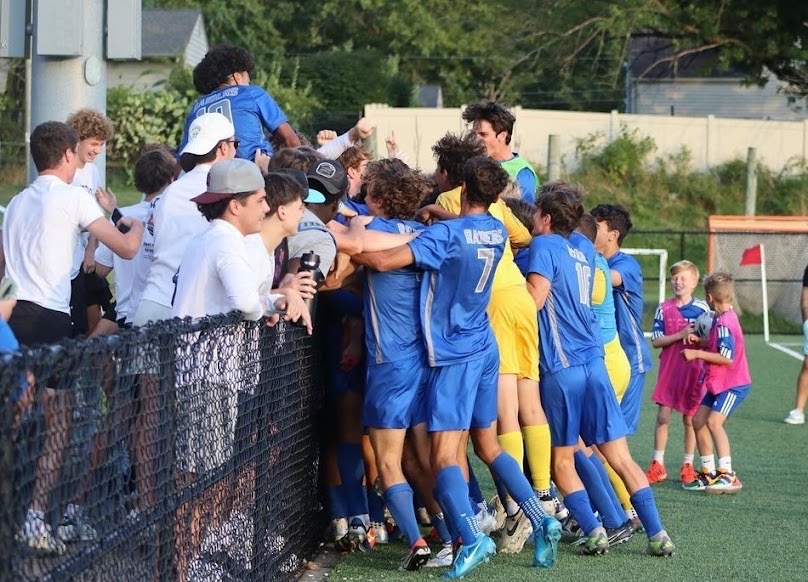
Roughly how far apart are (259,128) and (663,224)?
28654mm

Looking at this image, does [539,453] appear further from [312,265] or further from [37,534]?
[37,534]

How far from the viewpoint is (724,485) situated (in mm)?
9219

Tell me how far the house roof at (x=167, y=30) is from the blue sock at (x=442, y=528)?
1561 inches

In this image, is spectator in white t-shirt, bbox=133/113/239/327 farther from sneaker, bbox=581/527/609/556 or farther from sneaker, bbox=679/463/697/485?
sneaker, bbox=679/463/697/485

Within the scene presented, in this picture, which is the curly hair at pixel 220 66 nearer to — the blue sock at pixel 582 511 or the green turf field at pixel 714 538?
the green turf field at pixel 714 538

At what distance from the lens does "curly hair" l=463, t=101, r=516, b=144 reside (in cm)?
784

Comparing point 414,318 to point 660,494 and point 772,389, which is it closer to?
point 660,494

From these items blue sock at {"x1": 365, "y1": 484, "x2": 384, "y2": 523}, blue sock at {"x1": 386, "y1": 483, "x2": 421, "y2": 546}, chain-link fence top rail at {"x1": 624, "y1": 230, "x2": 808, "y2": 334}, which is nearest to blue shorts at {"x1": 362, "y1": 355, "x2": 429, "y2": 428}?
blue sock at {"x1": 386, "y1": 483, "x2": 421, "y2": 546}

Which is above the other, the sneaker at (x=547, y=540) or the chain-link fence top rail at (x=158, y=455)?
the chain-link fence top rail at (x=158, y=455)

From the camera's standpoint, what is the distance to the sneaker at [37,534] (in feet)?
10.1

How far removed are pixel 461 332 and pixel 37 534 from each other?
349cm

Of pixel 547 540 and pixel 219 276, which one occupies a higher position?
pixel 219 276

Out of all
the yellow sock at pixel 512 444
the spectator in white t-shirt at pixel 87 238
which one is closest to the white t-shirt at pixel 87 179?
the spectator in white t-shirt at pixel 87 238

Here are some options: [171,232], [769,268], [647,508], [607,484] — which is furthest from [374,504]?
[769,268]
